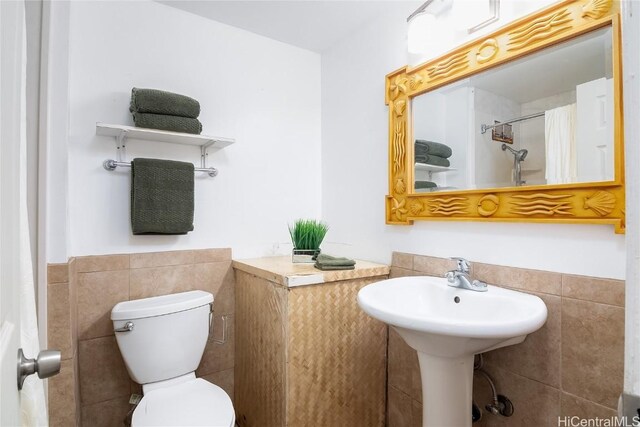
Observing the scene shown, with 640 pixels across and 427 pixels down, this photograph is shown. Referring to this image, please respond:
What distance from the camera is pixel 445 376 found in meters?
1.15

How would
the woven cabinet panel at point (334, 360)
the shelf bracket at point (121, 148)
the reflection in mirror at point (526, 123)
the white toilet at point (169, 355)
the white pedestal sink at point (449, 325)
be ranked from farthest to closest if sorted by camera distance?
the shelf bracket at point (121, 148) < the woven cabinet panel at point (334, 360) < the white toilet at point (169, 355) < the reflection in mirror at point (526, 123) < the white pedestal sink at point (449, 325)

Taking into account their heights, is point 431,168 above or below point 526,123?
below

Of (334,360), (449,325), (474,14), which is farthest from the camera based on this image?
(334,360)

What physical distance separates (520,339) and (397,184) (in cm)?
88

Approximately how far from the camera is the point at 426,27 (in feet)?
4.84

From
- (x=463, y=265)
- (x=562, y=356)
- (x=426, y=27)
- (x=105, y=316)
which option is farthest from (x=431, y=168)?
(x=105, y=316)

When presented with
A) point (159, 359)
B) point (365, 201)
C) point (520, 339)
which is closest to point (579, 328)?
point (520, 339)

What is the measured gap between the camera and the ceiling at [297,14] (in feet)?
5.87

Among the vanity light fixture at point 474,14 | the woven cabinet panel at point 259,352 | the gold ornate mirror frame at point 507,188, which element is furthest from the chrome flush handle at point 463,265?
the vanity light fixture at point 474,14

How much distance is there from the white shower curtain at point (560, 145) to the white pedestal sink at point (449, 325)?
429mm

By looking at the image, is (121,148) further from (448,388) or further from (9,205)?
(448,388)

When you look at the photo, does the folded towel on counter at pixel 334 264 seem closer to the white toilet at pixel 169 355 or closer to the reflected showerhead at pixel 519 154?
the white toilet at pixel 169 355

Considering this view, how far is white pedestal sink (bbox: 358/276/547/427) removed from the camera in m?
0.92

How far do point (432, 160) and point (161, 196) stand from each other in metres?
1.35
